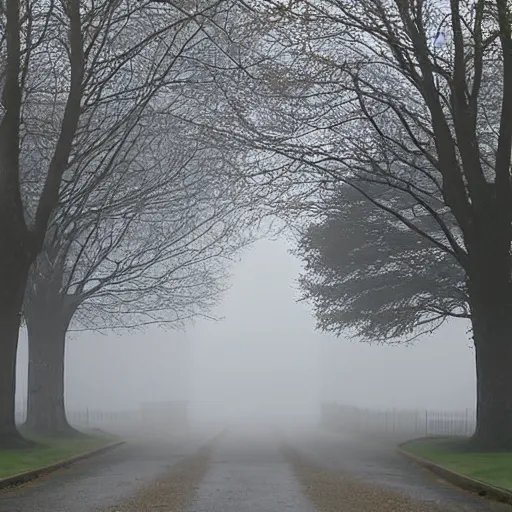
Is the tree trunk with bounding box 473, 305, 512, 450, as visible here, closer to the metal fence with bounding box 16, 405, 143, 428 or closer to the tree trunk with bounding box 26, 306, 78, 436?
the tree trunk with bounding box 26, 306, 78, 436

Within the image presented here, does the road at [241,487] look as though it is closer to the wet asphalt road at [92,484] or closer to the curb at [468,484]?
the wet asphalt road at [92,484]

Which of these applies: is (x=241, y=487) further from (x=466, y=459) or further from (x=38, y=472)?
(x=466, y=459)

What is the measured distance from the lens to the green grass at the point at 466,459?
48.8 ft

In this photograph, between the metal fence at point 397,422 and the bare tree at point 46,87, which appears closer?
the bare tree at point 46,87

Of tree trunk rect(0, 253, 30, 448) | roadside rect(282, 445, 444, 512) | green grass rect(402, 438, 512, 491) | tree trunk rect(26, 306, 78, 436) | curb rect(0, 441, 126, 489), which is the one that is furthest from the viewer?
tree trunk rect(26, 306, 78, 436)

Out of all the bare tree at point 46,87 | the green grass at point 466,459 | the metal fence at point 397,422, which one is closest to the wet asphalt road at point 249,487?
the green grass at point 466,459

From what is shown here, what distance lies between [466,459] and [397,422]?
2704 cm

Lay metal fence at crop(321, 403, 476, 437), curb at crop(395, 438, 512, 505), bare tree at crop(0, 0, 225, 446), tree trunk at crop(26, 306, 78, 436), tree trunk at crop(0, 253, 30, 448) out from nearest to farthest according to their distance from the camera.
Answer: curb at crop(395, 438, 512, 505) < bare tree at crop(0, 0, 225, 446) < tree trunk at crop(0, 253, 30, 448) < tree trunk at crop(26, 306, 78, 436) < metal fence at crop(321, 403, 476, 437)

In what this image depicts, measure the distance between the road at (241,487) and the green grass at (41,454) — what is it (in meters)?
0.53

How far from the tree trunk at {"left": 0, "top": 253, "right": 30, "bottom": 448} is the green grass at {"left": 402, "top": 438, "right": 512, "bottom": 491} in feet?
30.3

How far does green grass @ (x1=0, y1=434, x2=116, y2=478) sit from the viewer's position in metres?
16.0

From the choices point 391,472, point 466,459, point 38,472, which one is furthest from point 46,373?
point 466,459

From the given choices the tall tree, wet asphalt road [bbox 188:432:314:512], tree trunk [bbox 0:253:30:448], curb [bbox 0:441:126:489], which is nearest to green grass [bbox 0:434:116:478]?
curb [bbox 0:441:126:489]

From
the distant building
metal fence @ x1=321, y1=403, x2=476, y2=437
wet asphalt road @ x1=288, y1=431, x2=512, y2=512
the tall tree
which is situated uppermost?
the tall tree
